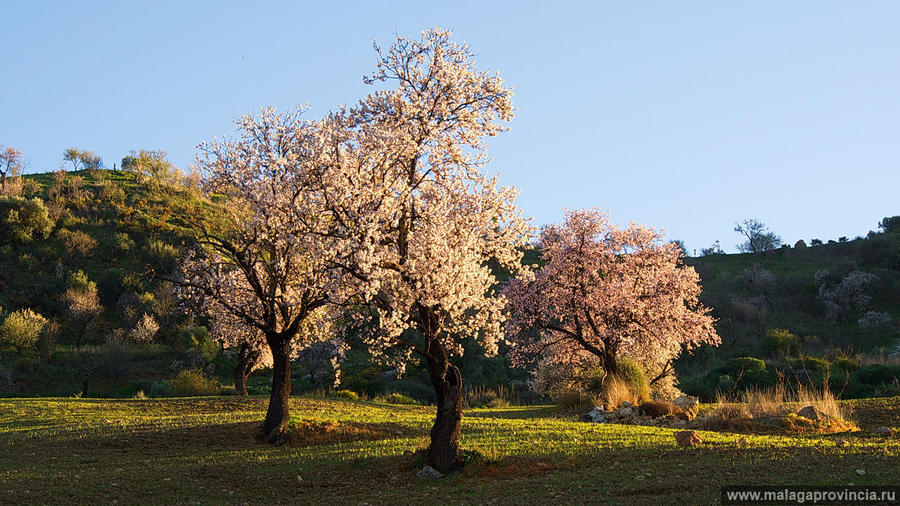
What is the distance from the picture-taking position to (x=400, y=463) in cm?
1330

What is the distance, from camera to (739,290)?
7106 cm

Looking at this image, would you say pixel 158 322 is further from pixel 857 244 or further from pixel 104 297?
pixel 857 244

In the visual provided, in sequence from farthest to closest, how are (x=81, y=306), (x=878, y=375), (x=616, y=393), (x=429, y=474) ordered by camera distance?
1. (x=81, y=306)
2. (x=878, y=375)
3. (x=616, y=393)
4. (x=429, y=474)

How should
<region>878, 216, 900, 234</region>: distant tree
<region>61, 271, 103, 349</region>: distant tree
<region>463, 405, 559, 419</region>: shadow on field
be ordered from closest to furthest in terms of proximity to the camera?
<region>463, 405, 559, 419</region>: shadow on field
<region>61, 271, 103, 349</region>: distant tree
<region>878, 216, 900, 234</region>: distant tree

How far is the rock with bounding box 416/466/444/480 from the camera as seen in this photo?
40.6 feet

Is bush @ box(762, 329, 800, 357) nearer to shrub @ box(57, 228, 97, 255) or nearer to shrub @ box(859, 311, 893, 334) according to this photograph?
shrub @ box(859, 311, 893, 334)

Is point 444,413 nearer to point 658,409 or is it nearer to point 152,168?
point 658,409

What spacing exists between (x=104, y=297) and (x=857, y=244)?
255 ft

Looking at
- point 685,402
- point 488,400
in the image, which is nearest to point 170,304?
point 488,400

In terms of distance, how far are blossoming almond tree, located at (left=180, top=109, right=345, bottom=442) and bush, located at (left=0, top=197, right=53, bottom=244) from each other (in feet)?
163

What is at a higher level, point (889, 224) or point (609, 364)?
point (889, 224)

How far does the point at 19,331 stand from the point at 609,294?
38.6 m

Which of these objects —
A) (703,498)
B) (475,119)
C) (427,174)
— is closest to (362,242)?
(427,174)

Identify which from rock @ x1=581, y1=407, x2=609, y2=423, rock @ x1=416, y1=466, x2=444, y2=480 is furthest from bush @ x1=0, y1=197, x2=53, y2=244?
rock @ x1=416, y1=466, x2=444, y2=480
